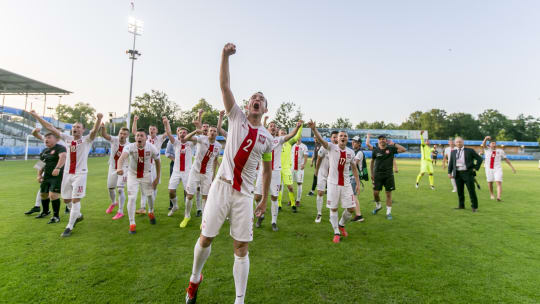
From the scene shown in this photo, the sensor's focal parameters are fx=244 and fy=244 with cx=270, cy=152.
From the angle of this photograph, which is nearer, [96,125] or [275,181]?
[96,125]

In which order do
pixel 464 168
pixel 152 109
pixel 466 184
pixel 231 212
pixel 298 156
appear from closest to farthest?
pixel 231 212
pixel 466 184
pixel 464 168
pixel 298 156
pixel 152 109

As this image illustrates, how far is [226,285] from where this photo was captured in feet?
11.3

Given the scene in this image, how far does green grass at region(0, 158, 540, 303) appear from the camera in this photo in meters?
3.23

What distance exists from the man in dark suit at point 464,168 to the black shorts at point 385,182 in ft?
10.8

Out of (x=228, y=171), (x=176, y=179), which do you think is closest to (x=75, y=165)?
(x=176, y=179)

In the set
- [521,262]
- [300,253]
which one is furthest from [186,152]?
[521,262]

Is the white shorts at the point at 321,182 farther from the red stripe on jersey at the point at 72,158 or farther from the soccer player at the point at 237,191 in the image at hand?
the red stripe on jersey at the point at 72,158

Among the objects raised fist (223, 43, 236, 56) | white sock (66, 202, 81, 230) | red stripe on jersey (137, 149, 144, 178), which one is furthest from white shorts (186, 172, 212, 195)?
raised fist (223, 43, 236, 56)

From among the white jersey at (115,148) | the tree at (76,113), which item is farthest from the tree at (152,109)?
the white jersey at (115,148)

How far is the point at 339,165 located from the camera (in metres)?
5.68

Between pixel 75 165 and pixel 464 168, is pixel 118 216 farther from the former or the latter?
pixel 464 168

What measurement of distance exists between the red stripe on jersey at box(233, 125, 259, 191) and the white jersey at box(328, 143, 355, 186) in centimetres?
325

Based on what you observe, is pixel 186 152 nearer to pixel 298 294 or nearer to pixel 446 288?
pixel 298 294

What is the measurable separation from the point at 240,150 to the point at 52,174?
5926 millimetres
